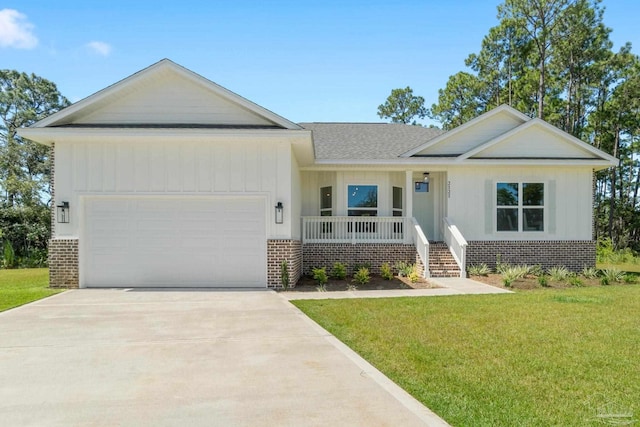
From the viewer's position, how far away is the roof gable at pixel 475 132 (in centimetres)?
1585

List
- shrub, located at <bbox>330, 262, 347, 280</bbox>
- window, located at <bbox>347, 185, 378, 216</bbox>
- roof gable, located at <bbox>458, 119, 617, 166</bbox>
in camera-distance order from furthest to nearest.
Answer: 1. window, located at <bbox>347, 185, 378, 216</bbox>
2. roof gable, located at <bbox>458, 119, 617, 166</bbox>
3. shrub, located at <bbox>330, 262, 347, 280</bbox>

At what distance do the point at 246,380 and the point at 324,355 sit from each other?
1.22 metres

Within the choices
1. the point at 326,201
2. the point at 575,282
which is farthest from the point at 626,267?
the point at 326,201

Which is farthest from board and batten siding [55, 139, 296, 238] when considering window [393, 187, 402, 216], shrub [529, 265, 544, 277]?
shrub [529, 265, 544, 277]

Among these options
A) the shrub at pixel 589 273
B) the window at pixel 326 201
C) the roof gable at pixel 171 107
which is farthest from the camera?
the window at pixel 326 201

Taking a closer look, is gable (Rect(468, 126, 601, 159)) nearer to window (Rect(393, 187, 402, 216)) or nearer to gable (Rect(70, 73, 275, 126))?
window (Rect(393, 187, 402, 216))

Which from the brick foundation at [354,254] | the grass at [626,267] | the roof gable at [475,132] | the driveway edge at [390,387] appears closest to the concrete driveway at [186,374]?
the driveway edge at [390,387]

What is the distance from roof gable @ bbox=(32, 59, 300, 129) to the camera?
12.1 meters

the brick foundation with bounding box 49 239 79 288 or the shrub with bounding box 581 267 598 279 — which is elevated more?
the brick foundation with bounding box 49 239 79 288

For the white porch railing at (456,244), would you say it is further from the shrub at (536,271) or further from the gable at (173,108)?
the gable at (173,108)

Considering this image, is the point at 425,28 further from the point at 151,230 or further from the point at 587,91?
the point at 587,91

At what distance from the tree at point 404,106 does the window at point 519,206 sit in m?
26.2

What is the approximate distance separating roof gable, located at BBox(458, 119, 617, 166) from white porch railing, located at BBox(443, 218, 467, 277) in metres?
2.71

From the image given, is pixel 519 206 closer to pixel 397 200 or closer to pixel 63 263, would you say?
pixel 397 200
